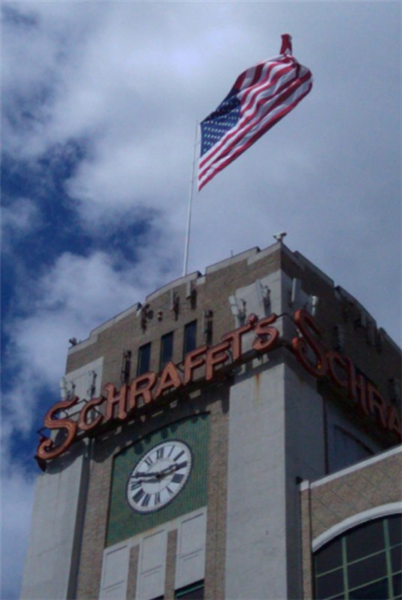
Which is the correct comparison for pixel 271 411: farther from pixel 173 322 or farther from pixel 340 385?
pixel 173 322

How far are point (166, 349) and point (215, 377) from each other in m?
5.45

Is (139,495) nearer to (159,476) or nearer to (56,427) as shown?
(159,476)

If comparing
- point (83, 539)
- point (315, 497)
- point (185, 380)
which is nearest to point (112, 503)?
point (83, 539)

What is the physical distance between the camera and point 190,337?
210 feet

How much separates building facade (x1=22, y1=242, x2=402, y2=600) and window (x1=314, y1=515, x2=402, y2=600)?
2.5 inches

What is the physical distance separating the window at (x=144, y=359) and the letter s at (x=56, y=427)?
3541 mm

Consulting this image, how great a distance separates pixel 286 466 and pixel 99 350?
1627 centimetres

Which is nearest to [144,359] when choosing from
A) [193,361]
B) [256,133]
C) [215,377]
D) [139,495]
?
[193,361]

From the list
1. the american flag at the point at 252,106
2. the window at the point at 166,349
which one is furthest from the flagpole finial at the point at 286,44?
→ the window at the point at 166,349

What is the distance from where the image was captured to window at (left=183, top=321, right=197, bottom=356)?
63406 mm

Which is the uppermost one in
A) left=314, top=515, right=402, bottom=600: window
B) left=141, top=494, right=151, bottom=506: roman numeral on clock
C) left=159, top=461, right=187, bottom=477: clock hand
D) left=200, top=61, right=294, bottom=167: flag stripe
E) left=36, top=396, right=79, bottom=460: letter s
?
left=200, top=61, right=294, bottom=167: flag stripe

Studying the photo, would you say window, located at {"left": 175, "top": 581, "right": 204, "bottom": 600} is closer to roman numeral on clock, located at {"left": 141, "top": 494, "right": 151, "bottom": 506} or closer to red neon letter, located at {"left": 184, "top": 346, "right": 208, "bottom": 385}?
roman numeral on clock, located at {"left": 141, "top": 494, "right": 151, "bottom": 506}

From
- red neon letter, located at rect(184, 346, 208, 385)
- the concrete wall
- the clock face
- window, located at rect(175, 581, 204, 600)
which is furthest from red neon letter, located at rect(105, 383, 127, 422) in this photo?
window, located at rect(175, 581, 204, 600)

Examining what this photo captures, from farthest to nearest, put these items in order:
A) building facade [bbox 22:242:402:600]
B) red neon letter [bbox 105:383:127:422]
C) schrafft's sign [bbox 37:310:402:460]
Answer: red neon letter [bbox 105:383:127:422]
schrafft's sign [bbox 37:310:402:460]
building facade [bbox 22:242:402:600]
